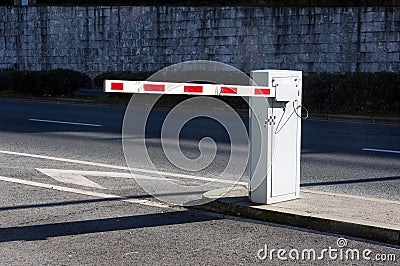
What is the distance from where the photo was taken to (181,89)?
21.8 feet

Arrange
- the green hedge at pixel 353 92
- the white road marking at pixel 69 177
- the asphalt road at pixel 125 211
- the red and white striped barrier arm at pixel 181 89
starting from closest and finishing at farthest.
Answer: the asphalt road at pixel 125 211 < the red and white striped barrier arm at pixel 181 89 < the white road marking at pixel 69 177 < the green hedge at pixel 353 92

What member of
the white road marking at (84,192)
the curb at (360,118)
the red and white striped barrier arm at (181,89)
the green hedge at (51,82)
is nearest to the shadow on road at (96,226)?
the white road marking at (84,192)

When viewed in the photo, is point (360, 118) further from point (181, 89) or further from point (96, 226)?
point (96, 226)

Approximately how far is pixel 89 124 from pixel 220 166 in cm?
681

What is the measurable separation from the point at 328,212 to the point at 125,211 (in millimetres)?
2089

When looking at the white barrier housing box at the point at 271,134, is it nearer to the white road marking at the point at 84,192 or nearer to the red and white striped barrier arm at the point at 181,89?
the red and white striped barrier arm at the point at 181,89

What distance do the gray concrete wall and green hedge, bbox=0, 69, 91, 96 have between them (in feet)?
5.78

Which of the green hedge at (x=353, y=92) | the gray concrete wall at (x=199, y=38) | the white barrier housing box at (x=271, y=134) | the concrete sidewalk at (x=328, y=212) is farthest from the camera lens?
the gray concrete wall at (x=199, y=38)

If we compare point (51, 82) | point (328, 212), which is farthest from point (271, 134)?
point (51, 82)

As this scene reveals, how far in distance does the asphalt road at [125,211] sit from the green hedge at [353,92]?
5.63 meters

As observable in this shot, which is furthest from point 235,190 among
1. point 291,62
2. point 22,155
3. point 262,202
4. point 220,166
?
point 291,62

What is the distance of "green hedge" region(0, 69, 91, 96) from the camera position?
2661 centimetres

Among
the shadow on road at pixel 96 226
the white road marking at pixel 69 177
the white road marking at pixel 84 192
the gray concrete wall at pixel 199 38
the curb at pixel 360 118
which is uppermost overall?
the gray concrete wall at pixel 199 38

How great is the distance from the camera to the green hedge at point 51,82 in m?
26.6
